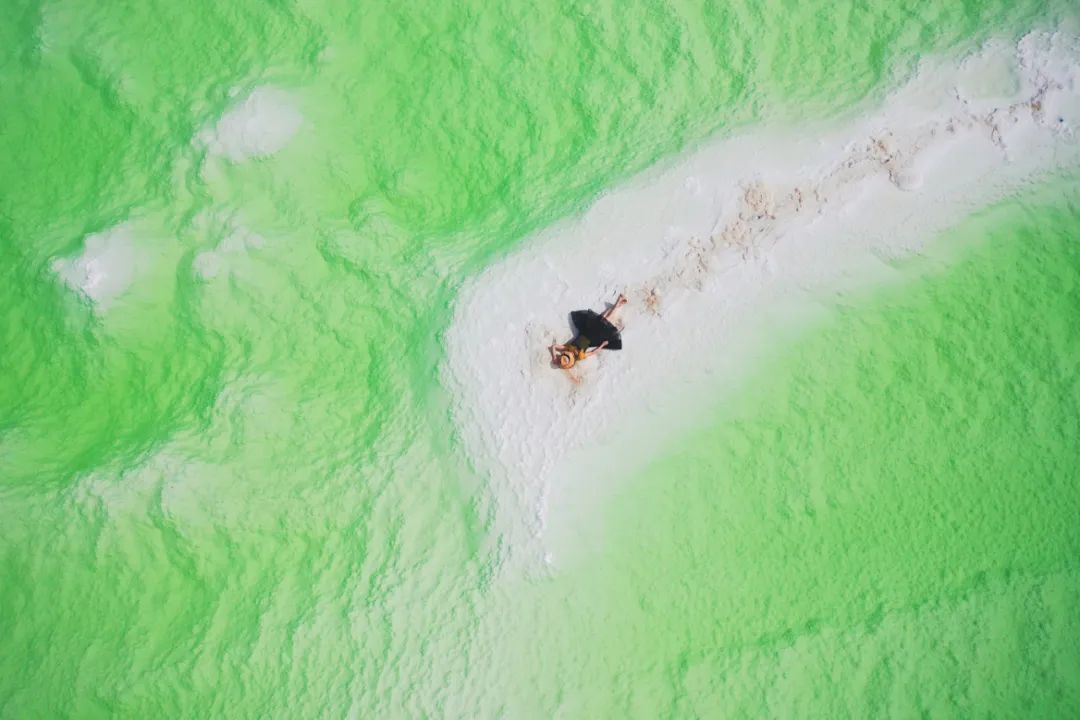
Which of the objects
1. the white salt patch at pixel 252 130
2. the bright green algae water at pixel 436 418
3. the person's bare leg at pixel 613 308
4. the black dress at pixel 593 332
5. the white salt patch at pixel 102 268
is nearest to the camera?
the bright green algae water at pixel 436 418

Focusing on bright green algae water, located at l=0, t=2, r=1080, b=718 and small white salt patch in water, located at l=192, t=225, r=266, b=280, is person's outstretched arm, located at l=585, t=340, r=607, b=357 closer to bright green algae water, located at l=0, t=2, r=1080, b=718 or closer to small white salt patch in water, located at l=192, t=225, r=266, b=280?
bright green algae water, located at l=0, t=2, r=1080, b=718

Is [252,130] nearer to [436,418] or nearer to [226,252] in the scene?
[226,252]

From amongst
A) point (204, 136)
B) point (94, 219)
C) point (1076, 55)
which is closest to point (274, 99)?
point (204, 136)

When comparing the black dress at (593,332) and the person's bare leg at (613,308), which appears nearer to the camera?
the black dress at (593,332)

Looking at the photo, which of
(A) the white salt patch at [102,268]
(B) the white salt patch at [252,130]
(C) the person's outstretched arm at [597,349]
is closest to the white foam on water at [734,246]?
(C) the person's outstretched arm at [597,349]

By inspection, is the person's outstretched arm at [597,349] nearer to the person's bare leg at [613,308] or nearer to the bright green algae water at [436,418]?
the person's bare leg at [613,308]

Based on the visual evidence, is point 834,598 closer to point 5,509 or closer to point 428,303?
point 428,303
